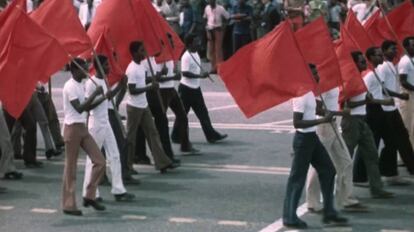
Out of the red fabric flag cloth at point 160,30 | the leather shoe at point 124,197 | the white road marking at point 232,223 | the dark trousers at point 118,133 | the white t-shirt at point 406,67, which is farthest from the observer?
the red fabric flag cloth at point 160,30

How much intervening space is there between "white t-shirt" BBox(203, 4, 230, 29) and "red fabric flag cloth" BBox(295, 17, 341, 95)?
49.2 ft

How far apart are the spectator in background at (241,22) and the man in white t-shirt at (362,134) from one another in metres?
13.6

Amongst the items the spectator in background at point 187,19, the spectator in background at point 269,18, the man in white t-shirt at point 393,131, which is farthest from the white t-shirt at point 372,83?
the spectator in background at point 187,19

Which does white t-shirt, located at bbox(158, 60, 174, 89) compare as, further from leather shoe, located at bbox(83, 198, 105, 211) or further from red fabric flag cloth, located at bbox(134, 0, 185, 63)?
leather shoe, located at bbox(83, 198, 105, 211)

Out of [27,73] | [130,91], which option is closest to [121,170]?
[130,91]

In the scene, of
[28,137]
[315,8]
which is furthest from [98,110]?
[315,8]

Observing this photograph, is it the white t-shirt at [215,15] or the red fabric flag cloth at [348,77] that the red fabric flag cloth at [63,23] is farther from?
the white t-shirt at [215,15]

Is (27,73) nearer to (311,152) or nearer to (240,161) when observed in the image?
(311,152)

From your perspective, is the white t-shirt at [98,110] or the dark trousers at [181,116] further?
the dark trousers at [181,116]

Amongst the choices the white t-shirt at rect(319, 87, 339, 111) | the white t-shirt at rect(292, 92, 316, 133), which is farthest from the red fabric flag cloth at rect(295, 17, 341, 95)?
the white t-shirt at rect(292, 92, 316, 133)

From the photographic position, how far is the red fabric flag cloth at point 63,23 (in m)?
12.8

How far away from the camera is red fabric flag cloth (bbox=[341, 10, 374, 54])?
537 inches

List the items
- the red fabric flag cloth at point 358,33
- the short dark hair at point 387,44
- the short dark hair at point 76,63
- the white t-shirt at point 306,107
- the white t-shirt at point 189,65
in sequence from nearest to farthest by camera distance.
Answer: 1. the white t-shirt at point 306,107
2. the short dark hair at point 76,63
3. the red fabric flag cloth at point 358,33
4. the short dark hair at point 387,44
5. the white t-shirt at point 189,65

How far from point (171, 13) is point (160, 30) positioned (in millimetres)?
12677
